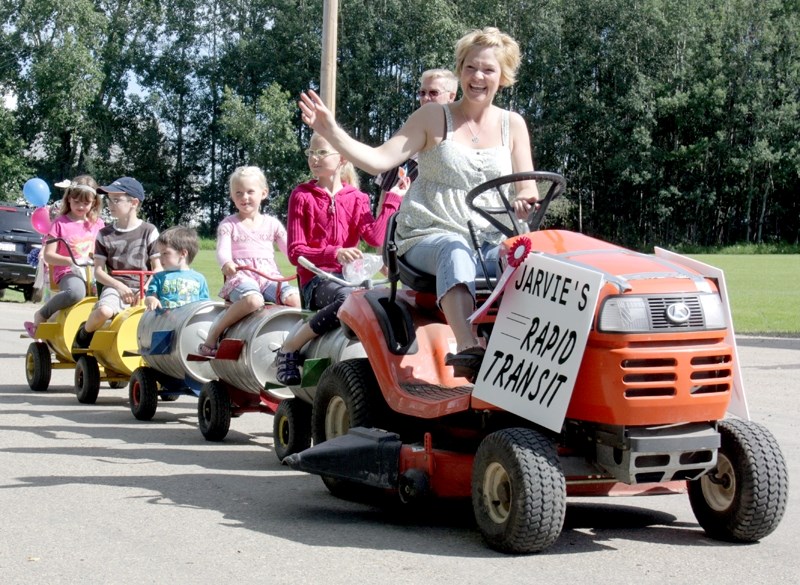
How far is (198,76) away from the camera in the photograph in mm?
83875

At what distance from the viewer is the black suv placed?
26.6 meters

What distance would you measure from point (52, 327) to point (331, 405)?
5.55 metres

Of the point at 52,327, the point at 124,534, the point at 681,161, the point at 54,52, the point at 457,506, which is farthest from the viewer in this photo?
the point at 681,161

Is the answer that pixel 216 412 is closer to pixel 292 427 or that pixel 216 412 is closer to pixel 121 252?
pixel 292 427

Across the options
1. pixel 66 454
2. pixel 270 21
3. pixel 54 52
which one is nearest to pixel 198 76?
pixel 270 21

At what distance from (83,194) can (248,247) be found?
10.7 feet

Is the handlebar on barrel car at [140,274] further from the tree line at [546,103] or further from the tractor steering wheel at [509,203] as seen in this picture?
the tree line at [546,103]

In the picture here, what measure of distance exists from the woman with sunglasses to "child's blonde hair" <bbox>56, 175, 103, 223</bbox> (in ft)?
20.8

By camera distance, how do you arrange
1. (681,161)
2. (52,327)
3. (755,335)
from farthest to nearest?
(681,161), (755,335), (52,327)

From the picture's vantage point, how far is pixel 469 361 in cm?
541

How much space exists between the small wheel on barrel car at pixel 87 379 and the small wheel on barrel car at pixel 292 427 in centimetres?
361

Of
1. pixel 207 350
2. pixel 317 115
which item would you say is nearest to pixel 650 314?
pixel 317 115

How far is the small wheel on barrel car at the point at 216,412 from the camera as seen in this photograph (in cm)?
862

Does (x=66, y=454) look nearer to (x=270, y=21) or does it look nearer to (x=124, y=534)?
(x=124, y=534)
